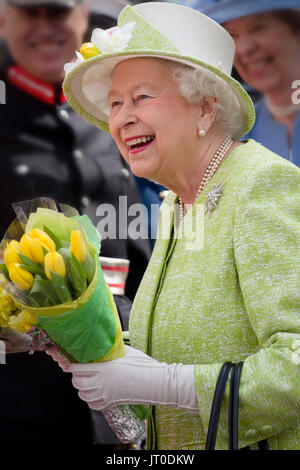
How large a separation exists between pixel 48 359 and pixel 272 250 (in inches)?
53.2

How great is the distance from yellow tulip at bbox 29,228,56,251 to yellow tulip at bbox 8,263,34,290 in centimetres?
7

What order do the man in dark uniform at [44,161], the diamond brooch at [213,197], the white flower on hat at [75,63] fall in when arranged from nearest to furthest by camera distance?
the diamond brooch at [213,197], the white flower on hat at [75,63], the man in dark uniform at [44,161]

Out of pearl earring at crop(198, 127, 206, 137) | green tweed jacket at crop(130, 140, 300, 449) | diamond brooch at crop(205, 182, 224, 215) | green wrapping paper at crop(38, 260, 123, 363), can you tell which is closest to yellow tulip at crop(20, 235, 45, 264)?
green wrapping paper at crop(38, 260, 123, 363)

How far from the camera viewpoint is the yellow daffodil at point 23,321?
1472 mm

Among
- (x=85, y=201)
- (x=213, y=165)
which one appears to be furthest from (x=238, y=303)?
(x=85, y=201)

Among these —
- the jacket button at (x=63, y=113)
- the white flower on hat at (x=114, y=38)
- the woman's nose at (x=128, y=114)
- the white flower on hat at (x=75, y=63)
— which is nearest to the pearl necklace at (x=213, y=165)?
the woman's nose at (x=128, y=114)

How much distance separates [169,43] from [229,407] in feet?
3.09

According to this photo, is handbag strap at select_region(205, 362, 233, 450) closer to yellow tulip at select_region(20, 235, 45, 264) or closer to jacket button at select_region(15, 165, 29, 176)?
yellow tulip at select_region(20, 235, 45, 264)

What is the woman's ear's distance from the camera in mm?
1862

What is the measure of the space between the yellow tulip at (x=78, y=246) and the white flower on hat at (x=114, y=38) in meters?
0.64

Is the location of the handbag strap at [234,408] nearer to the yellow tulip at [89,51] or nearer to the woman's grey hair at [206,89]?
the woman's grey hair at [206,89]

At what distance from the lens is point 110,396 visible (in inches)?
60.6

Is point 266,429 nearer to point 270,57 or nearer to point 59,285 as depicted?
point 59,285
